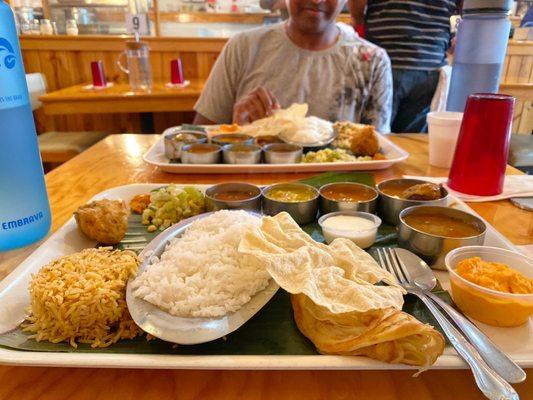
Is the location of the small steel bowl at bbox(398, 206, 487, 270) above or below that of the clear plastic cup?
below

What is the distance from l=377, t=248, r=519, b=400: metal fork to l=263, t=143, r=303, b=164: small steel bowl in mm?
1087

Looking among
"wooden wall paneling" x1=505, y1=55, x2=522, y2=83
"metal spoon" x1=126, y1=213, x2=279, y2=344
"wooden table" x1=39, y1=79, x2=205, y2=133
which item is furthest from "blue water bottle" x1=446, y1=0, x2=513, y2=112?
"wooden wall paneling" x1=505, y1=55, x2=522, y2=83

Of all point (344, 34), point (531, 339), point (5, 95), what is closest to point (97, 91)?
point (344, 34)

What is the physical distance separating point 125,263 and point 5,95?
605 millimetres

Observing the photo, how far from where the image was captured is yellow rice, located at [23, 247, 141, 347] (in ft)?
3.13

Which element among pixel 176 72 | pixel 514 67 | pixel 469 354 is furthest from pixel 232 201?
pixel 514 67

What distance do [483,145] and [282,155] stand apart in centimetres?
98

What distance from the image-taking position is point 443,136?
7.14ft

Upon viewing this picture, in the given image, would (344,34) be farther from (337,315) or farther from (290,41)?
(337,315)

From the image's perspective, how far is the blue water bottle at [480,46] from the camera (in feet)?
7.09

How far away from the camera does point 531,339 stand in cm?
97

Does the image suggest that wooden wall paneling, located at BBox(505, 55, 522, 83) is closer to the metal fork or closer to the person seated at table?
the person seated at table

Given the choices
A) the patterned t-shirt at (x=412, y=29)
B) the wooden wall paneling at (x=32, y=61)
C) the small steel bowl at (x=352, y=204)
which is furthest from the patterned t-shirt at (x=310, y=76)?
the wooden wall paneling at (x=32, y=61)

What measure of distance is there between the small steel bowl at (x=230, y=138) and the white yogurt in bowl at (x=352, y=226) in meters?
1.02
